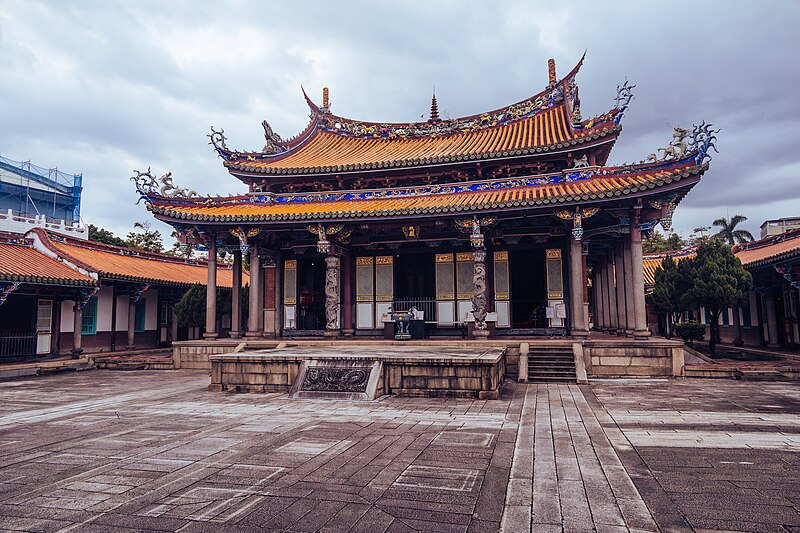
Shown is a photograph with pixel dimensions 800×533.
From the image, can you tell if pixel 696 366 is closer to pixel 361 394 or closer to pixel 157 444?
pixel 361 394

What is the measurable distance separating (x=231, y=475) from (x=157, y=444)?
198 cm

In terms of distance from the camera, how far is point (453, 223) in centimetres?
1571

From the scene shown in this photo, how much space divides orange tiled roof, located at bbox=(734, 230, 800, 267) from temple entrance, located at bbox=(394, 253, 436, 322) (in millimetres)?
10831

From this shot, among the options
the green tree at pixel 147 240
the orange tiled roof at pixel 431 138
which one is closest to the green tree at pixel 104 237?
the green tree at pixel 147 240

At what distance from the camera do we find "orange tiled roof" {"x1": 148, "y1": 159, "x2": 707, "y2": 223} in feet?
45.3

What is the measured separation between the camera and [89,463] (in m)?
5.72

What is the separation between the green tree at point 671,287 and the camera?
16.2 metres

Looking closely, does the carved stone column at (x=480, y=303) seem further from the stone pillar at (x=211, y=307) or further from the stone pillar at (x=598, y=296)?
the stone pillar at (x=211, y=307)

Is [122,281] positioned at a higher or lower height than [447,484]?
higher

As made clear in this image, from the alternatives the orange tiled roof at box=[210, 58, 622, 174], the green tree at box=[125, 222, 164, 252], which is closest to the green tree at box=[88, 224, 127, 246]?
the green tree at box=[125, 222, 164, 252]

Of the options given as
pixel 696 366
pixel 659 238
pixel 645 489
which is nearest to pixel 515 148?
pixel 696 366

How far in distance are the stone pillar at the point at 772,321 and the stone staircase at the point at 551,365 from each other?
34.4ft

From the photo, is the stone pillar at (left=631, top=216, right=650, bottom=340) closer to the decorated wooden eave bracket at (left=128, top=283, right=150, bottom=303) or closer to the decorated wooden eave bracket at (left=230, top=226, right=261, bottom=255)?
the decorated wooden eave bracket at (left=230, top=226, right=261, bottom=255)

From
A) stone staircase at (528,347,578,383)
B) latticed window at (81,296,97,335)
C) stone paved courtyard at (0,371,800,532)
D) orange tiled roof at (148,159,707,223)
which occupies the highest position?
orange tiled roof at (148,159,707,223)
